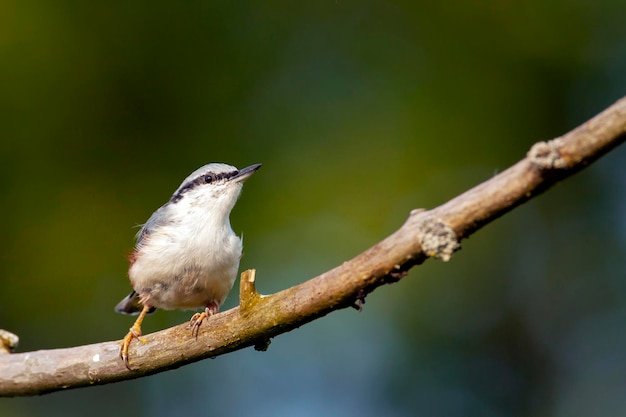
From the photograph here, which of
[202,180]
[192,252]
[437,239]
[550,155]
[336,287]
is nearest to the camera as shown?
[550,155]

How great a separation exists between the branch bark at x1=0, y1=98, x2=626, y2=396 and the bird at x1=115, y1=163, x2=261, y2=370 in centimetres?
65

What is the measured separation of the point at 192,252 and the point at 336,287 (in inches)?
65.7

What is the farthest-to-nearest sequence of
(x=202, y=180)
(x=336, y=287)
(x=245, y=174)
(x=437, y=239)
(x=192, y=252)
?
(x=202, y=180), (x=245, y=174), (x=192, y=252), (x=336, y=287), (x=437, y=239)

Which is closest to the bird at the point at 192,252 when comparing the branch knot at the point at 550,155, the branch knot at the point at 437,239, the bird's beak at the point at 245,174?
the bird's beak at the point at 245,174

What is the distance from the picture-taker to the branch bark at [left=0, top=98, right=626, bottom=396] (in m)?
1.96

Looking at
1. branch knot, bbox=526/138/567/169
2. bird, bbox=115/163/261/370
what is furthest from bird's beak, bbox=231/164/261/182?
branch knot, bbox=526/138/567/169

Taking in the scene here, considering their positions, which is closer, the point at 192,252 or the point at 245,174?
the point at 192,252

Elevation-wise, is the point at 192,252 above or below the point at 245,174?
below

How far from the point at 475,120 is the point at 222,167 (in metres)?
1.99

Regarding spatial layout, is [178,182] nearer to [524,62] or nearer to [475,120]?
[475,120]

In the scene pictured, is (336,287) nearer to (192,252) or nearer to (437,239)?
(437,239)

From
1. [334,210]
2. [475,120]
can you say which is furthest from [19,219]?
[475,120]

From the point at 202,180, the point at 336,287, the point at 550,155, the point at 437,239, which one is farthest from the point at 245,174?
the point at 550,155

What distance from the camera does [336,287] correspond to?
2459mm
